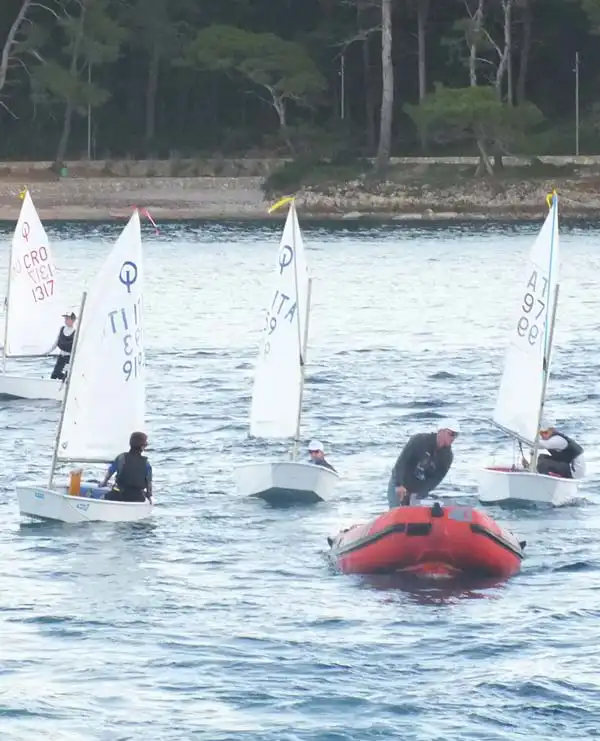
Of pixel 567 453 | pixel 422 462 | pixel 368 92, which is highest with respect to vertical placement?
pixel 368 92

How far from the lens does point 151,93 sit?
136 metres

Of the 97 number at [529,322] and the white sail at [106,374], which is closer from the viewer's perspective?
the white sail at [106,374]

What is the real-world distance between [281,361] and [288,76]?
307 ft

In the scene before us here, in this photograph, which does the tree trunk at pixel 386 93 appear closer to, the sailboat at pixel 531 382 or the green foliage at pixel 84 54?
the green foliage at pixel 84 54

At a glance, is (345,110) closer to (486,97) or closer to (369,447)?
(486,97)

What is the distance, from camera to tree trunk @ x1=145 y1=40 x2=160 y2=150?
5290 inches

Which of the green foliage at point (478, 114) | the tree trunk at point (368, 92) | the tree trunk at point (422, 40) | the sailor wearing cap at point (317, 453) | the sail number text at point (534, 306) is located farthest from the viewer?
the tree trunk at point (368, 92)

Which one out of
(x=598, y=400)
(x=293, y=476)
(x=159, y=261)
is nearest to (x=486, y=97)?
(x=159, y=261)

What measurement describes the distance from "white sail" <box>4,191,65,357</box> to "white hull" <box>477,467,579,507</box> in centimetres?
1875

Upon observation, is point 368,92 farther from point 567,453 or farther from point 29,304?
point 567,453

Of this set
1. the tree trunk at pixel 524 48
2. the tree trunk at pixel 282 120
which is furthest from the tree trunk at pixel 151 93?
the tree trunk at pixel 524 48

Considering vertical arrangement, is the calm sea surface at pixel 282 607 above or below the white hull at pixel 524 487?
below

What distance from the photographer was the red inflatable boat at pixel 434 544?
28.6 m

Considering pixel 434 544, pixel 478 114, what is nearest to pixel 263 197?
pixel 478 114
